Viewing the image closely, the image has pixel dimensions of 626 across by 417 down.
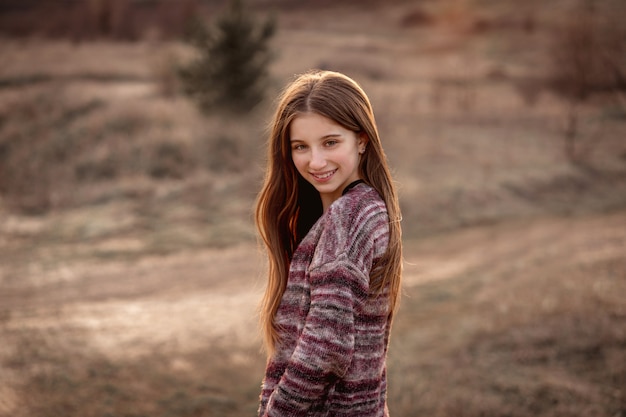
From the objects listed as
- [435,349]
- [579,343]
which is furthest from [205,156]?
[579,343]

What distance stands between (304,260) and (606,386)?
3181 mm

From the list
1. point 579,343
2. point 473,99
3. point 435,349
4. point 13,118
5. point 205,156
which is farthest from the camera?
point 473,99

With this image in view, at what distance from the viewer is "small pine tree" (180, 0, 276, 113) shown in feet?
48.4

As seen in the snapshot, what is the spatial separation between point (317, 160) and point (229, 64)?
46.4ft

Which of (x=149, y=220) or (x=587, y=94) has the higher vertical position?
(x=587, y=94)

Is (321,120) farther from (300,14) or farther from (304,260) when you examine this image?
(300,14)

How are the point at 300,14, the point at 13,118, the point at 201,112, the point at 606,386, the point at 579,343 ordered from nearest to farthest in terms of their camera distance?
the point at 606,386 < the point at 579,343 < the point at 201,112 < the point at 13,118 < the point at 300,14

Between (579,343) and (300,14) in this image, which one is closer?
(579,343)

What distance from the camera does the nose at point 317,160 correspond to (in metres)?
1.51

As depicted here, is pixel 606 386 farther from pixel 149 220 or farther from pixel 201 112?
pixel 201 112

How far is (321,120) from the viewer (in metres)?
1.51

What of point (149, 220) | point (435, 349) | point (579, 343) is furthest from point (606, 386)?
point (149, 220)

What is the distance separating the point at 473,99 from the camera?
22344 millimetres

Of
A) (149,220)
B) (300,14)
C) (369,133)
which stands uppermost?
(300,14)
